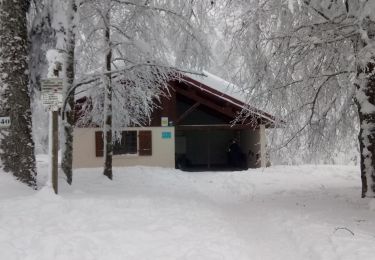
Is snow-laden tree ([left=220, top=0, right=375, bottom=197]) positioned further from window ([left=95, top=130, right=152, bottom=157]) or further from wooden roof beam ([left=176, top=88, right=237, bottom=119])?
window ([left=95, top=130, right=152, bottom=157])

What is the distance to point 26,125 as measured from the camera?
7.90m

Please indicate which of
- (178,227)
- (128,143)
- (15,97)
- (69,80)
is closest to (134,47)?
(69,80)

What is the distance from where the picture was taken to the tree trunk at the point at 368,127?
28.1 ft

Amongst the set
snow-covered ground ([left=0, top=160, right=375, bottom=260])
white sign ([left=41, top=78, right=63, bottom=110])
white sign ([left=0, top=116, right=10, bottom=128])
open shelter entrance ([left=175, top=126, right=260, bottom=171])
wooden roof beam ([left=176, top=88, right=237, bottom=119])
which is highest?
wooden roof beam ([left=176, top=88, right=237, bottom=119])

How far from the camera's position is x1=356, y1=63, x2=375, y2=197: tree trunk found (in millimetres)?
8570

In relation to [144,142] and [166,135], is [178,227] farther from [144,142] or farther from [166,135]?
[166,135]

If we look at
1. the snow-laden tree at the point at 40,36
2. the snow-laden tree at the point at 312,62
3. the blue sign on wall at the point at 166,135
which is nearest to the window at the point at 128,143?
the blue sign on wall at the point at 166,135

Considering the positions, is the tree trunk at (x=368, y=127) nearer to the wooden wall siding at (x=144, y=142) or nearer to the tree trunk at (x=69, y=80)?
the tree trunk at (x=69, y=80)

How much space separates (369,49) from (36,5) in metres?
6.74

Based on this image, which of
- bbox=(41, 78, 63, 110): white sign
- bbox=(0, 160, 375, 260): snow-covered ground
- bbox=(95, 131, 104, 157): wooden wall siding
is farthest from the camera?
bbox=(95, 131, 104, 157): wooden wall siding

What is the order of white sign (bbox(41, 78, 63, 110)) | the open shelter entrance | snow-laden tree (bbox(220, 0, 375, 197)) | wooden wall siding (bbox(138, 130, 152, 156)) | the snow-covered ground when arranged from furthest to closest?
the open shelter entrance
wooden wall siding (bbox(138, 130, 152, 156))
snow-laden tree (bbox(220, 0, 375, 197))
white sign (bbox(41, 78, 63, 110))
the snow-covered ground

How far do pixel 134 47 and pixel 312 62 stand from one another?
5.23m

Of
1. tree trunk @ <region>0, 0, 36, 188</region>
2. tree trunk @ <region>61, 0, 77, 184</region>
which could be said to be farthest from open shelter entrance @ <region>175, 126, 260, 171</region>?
tree trunk @ <region>0, 0, 36, 188</region>

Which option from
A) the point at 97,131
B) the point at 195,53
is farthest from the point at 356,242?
the point at 97,131
